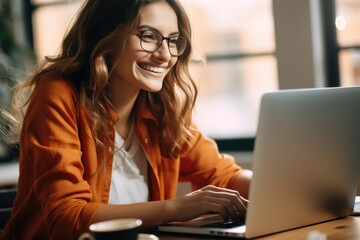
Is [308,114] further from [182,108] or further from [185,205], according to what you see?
[182,108]

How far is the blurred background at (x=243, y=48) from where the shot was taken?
3.18 metres

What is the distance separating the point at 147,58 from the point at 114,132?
231mm

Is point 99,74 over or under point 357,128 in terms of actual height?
over

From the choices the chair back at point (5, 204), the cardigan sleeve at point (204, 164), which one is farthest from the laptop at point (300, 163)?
the chair back at point (5, 204)

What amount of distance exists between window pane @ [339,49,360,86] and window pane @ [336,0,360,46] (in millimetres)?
49

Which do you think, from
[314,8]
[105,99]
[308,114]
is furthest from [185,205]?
[314,8]

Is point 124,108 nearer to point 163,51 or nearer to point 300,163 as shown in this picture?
point 163,51

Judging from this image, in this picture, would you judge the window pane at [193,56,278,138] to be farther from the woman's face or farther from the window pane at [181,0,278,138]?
the woman's face

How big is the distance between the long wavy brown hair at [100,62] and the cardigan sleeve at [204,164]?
83 mm

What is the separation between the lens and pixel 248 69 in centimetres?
360

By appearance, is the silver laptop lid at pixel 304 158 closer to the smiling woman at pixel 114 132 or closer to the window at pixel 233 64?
the smiling woman at pixel 114 132

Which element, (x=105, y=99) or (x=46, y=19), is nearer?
(x=105, y=99)

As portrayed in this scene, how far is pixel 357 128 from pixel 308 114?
23 cm

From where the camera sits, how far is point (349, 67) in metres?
3.27
